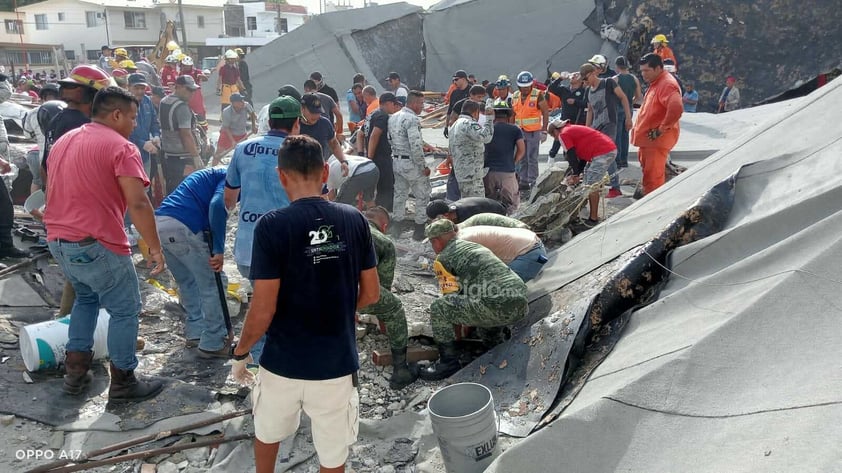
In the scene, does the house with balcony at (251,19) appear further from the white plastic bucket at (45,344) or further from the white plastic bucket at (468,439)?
the white plastic bucket at (468,439)

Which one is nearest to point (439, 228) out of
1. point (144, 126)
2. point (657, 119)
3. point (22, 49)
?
point (657, 119)

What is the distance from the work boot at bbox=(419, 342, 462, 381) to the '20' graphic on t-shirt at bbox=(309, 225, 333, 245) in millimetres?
2095

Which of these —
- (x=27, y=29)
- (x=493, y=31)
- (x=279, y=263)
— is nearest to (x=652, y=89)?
(x=279, y=263)

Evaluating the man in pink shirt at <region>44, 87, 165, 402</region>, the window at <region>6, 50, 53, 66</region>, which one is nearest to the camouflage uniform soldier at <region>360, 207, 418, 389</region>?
the man in pink shirt at <region>44, 87, 165, 402</region>

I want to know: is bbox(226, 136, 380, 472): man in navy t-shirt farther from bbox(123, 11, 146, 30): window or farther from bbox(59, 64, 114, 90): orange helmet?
bbox(123, 11, 146, 30): window

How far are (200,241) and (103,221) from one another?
2.36 feet

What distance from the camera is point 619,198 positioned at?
777 centimetres

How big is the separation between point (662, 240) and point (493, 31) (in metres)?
15.1

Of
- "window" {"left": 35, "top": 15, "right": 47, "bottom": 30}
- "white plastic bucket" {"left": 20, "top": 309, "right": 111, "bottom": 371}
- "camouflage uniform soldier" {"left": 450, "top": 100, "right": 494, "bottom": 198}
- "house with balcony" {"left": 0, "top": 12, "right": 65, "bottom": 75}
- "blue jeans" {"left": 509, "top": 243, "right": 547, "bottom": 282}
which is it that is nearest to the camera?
"white plastic bucket" {"left": 20, "top": 309, "right": 111, "bottom": 371}

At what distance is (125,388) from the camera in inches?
145

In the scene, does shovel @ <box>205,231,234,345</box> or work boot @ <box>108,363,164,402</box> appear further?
shovel @ <box>205,231,234,345</box>

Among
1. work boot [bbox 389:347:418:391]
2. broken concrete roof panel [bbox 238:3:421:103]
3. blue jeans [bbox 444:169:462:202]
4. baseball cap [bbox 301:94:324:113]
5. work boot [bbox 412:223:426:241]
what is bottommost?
work boot [bbox 389:347:418:391]

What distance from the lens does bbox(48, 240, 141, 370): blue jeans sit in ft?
11.4

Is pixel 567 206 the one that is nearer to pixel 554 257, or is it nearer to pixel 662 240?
pixel 554 257
